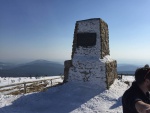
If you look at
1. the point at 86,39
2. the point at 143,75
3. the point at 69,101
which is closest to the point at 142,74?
the point at 143,75

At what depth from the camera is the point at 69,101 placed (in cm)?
1241

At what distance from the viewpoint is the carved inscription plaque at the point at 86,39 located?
14859mm

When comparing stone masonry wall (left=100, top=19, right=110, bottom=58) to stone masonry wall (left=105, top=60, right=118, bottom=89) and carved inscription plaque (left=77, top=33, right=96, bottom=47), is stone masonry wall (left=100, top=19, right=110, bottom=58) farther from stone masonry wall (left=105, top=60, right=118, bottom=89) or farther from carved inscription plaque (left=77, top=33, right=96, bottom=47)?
stone masonry wall (left=105, top=60, right=118, bottom=89)

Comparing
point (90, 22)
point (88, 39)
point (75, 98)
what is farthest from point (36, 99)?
point (90, 22)

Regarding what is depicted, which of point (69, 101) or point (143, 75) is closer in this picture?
point (143, 75)

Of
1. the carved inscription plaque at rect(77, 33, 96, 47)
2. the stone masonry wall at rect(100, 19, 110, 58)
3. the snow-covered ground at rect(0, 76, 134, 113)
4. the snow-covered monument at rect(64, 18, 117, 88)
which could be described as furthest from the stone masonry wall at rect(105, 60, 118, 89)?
the carved inscription plaque at rect(77, 33, 96, 47)

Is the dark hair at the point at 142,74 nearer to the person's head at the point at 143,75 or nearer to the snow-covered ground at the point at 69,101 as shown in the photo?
the person's head at the point at 143,75

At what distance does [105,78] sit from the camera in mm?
13672

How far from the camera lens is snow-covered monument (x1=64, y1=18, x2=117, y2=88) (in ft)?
45.7

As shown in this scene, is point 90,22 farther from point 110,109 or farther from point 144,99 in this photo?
point 144,99

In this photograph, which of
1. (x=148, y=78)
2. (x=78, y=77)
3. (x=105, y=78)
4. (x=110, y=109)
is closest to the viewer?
(x=148, y=78)

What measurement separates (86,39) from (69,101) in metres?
4.70

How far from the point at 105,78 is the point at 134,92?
11.0 meters

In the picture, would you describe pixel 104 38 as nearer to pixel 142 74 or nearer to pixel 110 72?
pixel 110 72
